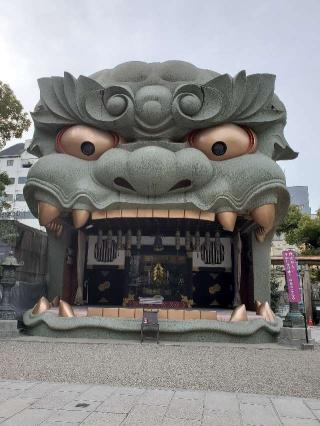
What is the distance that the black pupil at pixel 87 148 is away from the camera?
12898 millimetres

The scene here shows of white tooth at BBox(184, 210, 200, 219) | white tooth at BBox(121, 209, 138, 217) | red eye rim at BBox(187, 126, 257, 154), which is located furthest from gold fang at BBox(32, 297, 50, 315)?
red eye rim at BBox(187, 126, 257, 154)

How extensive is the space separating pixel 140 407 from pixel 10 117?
43.1 ft

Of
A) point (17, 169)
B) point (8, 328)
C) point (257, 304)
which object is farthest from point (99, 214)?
point (17, 169)

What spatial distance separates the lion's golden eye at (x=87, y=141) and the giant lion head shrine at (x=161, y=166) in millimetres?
33

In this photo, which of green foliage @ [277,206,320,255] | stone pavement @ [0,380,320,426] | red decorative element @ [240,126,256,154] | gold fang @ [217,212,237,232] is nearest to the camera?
stone pavement @ [0,380,320,426]

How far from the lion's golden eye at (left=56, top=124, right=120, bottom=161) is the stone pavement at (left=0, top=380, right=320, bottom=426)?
28.0ft

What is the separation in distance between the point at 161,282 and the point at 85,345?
20.5 ft

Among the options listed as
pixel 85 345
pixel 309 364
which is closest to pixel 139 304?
pixel 85 345

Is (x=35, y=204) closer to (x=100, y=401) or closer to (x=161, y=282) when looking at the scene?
(x=161, y=282)

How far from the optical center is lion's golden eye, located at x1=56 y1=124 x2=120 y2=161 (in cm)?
1280

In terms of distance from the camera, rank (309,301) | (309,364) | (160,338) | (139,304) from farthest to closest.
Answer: (309,301) → (139,304) → (160,338) → (309,364)

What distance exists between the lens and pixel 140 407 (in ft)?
15.2

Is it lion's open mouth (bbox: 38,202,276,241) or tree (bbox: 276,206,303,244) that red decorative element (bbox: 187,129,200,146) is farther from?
tree (bbox: 276,206,303,244)

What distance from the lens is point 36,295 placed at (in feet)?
48.8
